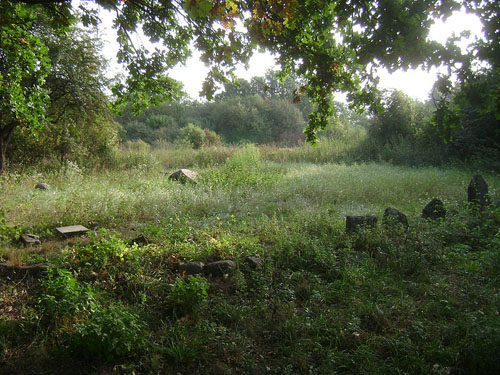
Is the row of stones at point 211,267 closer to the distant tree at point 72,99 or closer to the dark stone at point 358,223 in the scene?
the dark stone at point 358,223

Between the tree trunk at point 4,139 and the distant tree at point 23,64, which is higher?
the distant tree at point 23,64

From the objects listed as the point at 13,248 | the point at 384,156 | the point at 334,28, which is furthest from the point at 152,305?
the point at 384,156

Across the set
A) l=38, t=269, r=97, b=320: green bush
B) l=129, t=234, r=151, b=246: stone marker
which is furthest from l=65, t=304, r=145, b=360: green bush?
l=129, t=234, r=151, b=246: stone marker

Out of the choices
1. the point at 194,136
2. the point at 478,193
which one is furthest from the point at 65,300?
the point at 194,136

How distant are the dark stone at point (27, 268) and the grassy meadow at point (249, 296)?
0.07m

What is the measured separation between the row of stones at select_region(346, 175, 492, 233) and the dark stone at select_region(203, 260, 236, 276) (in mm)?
2079

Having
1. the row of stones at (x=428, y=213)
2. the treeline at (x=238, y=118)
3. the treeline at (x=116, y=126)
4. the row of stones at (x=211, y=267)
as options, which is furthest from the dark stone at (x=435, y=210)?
the treeline at (x=238, y=118)

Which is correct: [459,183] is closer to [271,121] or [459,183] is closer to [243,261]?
[243,261]

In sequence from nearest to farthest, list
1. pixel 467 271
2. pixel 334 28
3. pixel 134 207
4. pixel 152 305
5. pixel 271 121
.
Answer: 1. pixel 152 305
2. pixel 467 271
3. pixel 334 28
4. pixel 134 207
5. pixel 271 121

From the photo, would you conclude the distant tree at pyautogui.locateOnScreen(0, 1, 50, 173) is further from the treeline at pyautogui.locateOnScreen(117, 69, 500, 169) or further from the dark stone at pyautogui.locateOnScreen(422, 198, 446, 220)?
the dark stone at pyautogui.locateOnScreen(422, 198, 446, 220)

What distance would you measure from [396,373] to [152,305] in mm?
2237

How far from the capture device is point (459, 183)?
9.84m

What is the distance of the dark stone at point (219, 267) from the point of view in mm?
4031

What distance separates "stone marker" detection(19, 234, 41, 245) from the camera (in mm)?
4820
